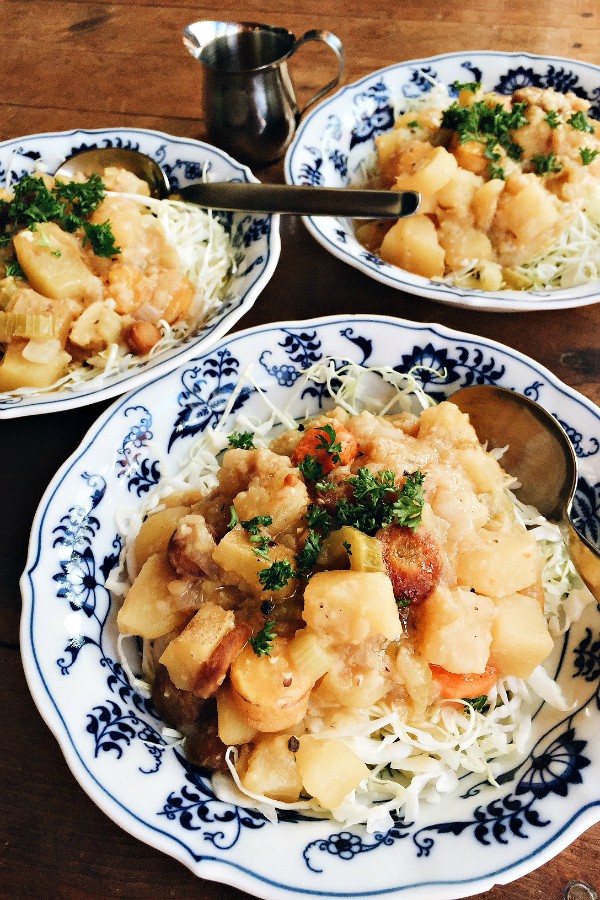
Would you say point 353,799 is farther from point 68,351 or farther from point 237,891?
point 68,351

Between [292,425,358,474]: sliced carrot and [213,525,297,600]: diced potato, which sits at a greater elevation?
[292,425,358,474]: sliced carrot

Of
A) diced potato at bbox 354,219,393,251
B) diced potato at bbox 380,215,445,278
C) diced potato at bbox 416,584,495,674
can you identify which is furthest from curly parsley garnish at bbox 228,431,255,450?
diced potato at bbox 354,219,393,251

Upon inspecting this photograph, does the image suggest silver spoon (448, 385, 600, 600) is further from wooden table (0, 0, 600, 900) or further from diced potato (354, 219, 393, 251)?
diced potato (354, 219, 393, 251)

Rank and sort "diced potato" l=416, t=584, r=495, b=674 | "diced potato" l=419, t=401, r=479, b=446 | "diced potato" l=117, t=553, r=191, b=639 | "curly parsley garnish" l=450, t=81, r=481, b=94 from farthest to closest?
1. "curly parsley garnish" l=450, t=81, r=481, b=94
2. "diced potato" l=419, t=401, r=479, b=446
3. "diced potato" l=117, t=553, r=191, b=639
4. "diced potato" l=416, t=584, r=495, b=674

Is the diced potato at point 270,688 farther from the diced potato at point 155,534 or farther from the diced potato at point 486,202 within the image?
the diced potato at point 486,202

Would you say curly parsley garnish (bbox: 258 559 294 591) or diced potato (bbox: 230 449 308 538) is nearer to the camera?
curly parsley garnish (bbox: 258 559 294 591)

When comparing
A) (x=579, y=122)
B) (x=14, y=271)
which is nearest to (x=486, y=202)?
(x=579, y=122)

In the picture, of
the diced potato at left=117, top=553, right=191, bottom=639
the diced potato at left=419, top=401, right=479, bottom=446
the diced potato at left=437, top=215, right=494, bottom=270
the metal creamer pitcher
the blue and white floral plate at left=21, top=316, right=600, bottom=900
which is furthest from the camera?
the metal creamer pitcher

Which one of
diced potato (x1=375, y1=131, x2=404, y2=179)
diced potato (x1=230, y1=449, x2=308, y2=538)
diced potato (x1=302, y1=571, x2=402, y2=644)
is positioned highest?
diced potato (x1=375, y1=131, x2=404, y2=179)
